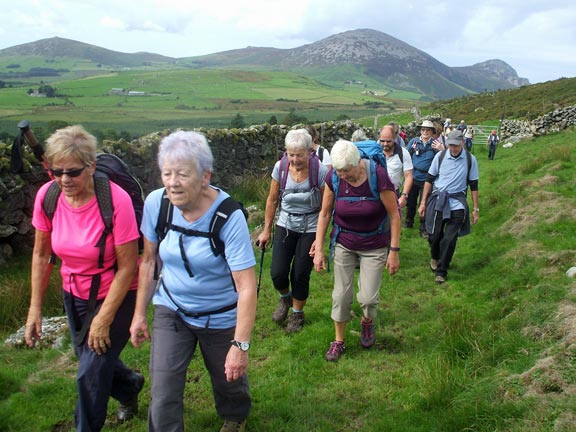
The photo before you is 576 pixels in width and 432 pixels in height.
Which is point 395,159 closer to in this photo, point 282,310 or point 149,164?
point 282,310

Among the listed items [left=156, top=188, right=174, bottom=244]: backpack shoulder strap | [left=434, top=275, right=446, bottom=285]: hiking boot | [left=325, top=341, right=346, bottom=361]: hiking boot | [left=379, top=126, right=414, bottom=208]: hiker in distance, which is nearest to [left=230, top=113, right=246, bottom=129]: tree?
[left=379, top=126, right=414, bottom=208]: hiker in distance

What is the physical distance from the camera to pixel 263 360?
480 centimetres

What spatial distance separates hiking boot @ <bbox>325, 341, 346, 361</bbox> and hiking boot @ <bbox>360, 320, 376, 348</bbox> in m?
0.23

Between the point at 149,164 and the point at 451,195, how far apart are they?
6.48 meters

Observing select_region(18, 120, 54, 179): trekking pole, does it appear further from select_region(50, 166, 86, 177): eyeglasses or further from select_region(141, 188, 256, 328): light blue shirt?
select_region(141, 188, 256, 328): light blue shirt

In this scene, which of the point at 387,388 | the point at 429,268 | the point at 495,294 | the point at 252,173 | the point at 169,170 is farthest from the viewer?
the point at 252,173

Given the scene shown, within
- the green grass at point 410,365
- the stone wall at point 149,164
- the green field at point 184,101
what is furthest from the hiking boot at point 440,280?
the green field at point 184,101

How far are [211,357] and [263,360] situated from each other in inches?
71.7

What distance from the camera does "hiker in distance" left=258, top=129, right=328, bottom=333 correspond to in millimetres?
4789

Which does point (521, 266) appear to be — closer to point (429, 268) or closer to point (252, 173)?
point (429, 268)

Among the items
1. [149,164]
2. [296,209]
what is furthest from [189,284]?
[149,164]

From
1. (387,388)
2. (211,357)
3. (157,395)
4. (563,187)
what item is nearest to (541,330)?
(387,388)

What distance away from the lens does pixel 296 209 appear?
16.4ft

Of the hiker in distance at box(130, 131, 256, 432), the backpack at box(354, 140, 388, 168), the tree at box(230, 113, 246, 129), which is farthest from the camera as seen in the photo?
the tree at box(230, 113, 246, 129)
